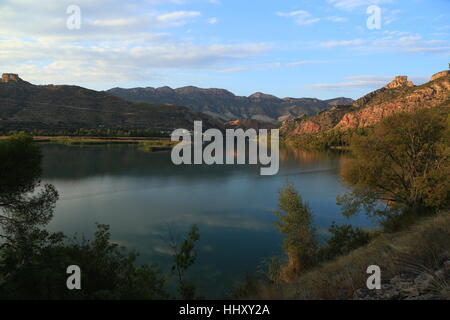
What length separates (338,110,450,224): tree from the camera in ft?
64.1

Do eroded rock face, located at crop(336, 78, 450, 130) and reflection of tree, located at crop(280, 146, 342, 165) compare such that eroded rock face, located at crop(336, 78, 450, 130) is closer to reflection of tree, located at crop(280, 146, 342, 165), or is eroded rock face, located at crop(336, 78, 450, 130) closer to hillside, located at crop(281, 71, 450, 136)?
hillside, located at crop(281, 71, 450, 136)

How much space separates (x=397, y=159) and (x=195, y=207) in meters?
18.0

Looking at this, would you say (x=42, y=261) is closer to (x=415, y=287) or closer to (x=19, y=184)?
(x=19, y=184)

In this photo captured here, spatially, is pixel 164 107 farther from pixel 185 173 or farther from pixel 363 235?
pixel 363 235

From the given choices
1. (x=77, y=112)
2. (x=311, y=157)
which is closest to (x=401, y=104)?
(x=311, y=157)

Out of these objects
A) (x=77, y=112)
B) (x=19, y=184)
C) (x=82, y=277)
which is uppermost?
(x=77, y=112)

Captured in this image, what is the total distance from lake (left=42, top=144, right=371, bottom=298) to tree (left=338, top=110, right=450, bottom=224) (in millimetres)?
4639

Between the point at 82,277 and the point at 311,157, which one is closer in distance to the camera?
the point at 82,277

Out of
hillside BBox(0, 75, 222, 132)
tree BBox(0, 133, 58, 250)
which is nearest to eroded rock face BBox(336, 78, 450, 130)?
hillside BBox(0, 75, 222, 132)

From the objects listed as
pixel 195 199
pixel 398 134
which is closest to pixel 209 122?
pixel 195 199

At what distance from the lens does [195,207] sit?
30.1 metres

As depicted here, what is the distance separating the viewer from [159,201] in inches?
1273
